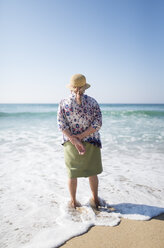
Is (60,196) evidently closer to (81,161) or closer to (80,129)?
(81,161)

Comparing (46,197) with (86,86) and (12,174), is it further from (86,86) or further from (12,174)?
(86,86)

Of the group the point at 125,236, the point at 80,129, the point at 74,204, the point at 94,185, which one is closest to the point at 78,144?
the point at 80,129

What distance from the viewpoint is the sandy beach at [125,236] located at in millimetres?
1827

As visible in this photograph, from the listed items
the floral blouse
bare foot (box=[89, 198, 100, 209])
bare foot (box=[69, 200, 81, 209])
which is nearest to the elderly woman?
the floral blouse

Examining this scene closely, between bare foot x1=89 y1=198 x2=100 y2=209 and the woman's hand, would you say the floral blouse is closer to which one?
the woman's hand

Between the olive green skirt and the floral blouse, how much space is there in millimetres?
113

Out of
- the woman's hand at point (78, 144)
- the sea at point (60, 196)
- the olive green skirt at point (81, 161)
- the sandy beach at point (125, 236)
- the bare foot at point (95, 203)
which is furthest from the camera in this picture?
the bare foot at point (95, 203)

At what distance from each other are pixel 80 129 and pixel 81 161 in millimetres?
388

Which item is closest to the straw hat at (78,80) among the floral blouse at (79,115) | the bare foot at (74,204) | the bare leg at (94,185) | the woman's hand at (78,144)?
the floral blouse at (79,115)

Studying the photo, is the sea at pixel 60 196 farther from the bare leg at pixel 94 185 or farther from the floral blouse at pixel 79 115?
the floral blouse at pixel 79 115

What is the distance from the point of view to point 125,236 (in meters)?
1.94

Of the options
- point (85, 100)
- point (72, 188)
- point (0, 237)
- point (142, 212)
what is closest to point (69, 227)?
point (72, 188)

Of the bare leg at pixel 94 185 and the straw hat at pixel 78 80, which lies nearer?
the straw hat at pixel 78 80

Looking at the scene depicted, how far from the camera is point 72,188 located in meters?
2.43
